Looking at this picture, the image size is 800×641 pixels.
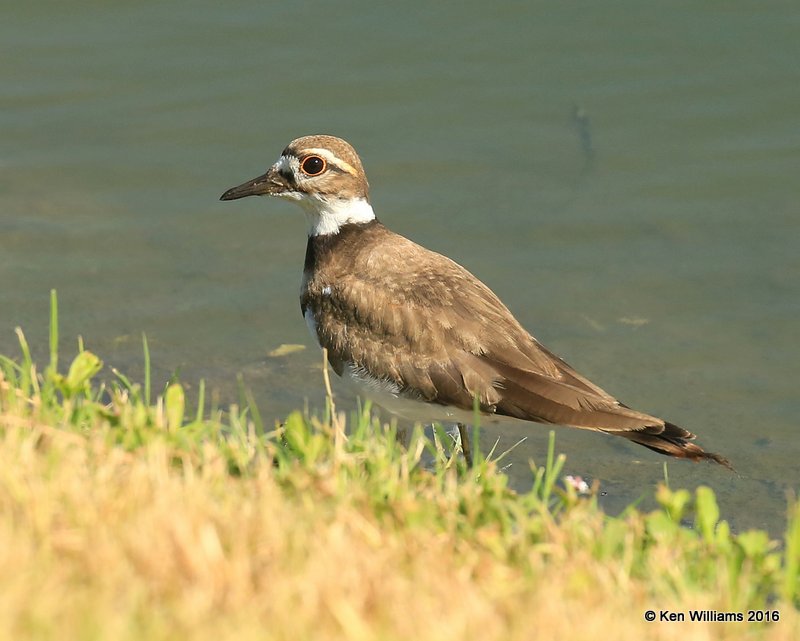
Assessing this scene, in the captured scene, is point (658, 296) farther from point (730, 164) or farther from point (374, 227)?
point (374, 227)

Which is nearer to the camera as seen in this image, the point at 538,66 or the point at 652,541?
the point at 652,541

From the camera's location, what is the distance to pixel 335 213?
304 inches

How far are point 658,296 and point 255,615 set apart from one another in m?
7.36

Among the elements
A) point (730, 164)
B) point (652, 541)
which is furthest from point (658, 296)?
point (652, 541)

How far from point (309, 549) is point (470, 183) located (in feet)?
26.4

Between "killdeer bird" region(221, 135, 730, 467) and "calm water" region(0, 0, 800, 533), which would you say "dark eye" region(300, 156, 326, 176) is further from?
"calm water" region(0, 0, 800, 533)

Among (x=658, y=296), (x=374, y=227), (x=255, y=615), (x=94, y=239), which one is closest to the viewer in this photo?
(x=255, y=615)

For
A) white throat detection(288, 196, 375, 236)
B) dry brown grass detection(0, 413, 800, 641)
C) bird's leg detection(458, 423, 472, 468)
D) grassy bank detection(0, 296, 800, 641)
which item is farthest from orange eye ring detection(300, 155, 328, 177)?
dry brown grass detection(0, 413, 800, 641)

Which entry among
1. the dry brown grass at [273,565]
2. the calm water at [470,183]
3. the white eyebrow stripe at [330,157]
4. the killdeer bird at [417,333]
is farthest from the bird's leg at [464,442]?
the dry brown grass at [273,565]

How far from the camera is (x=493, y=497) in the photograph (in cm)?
470

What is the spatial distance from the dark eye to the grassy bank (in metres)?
2.74

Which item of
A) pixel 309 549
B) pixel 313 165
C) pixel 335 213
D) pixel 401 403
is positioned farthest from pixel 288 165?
pixel 309 549

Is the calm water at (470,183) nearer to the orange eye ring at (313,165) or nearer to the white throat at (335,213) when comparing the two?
the white throat at (335,213)

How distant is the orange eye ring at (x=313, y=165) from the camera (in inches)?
302
